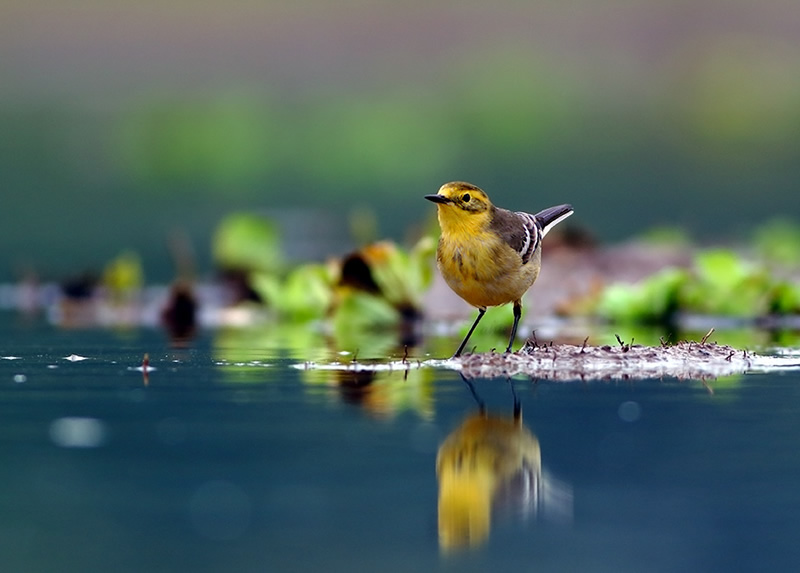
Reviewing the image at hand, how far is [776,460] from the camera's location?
5.57 meters

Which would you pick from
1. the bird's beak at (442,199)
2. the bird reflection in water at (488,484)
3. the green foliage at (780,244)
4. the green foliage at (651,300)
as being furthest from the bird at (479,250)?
the green foliage at (780,244)

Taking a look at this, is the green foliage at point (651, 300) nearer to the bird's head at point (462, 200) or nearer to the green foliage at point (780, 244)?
the bird's head at point (462, 200)

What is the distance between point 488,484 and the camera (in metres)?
5.10

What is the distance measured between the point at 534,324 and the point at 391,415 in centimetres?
551

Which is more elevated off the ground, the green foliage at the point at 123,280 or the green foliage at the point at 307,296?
the green foliage at the point at 123,280

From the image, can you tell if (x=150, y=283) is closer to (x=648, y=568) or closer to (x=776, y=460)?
(x=776, y=460)

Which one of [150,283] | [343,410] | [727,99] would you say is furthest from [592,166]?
[343,410]

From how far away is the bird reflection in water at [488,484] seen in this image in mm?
4684

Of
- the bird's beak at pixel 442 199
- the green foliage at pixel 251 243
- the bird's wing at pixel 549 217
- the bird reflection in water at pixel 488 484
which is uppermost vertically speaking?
the green foliage at pixel 251 243

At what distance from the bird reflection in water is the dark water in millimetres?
11

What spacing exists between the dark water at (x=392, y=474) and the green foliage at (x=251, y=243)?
22.6ft

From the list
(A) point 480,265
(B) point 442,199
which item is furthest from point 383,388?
(B) point 442,199

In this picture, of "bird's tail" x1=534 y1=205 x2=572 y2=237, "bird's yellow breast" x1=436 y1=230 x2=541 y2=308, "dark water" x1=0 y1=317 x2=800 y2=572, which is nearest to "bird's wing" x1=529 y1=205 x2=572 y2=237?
"bird's tail" x1=534 y1=205 x2=572 y2=237

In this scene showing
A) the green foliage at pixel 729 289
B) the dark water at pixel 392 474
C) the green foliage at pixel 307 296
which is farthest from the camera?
the green foliage at pixel 307 296
